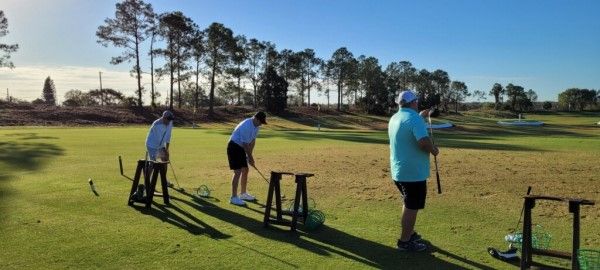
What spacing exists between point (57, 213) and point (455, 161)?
43.1ft

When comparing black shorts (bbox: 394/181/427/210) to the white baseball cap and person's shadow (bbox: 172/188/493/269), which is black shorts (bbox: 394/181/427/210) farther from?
the white baseball cap

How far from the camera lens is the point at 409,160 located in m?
6.41

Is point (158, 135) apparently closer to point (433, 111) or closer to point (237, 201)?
point (237, 201)

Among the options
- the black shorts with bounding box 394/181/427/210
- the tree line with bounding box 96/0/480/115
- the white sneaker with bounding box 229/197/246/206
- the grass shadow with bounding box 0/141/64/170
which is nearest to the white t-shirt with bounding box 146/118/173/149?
the white sneaker with bounding box 229/197/246/206

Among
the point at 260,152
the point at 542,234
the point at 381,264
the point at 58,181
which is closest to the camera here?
the point at 381,264

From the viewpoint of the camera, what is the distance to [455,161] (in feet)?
56.9

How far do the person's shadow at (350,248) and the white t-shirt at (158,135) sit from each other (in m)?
2.78

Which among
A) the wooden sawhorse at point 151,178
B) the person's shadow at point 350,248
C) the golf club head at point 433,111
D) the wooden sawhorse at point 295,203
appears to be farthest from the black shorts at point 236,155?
the golf club head at point 433,111

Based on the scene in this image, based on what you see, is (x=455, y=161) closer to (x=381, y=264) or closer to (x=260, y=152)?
(x=260, y=152)

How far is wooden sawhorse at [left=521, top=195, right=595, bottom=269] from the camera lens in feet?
17.4

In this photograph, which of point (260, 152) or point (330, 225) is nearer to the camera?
point (330, 225)

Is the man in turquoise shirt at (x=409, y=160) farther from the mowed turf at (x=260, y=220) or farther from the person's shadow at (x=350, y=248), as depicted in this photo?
the mowed turf at (x=260, y=220)

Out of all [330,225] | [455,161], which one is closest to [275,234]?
[330,225]

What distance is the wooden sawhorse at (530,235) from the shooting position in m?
5.29
